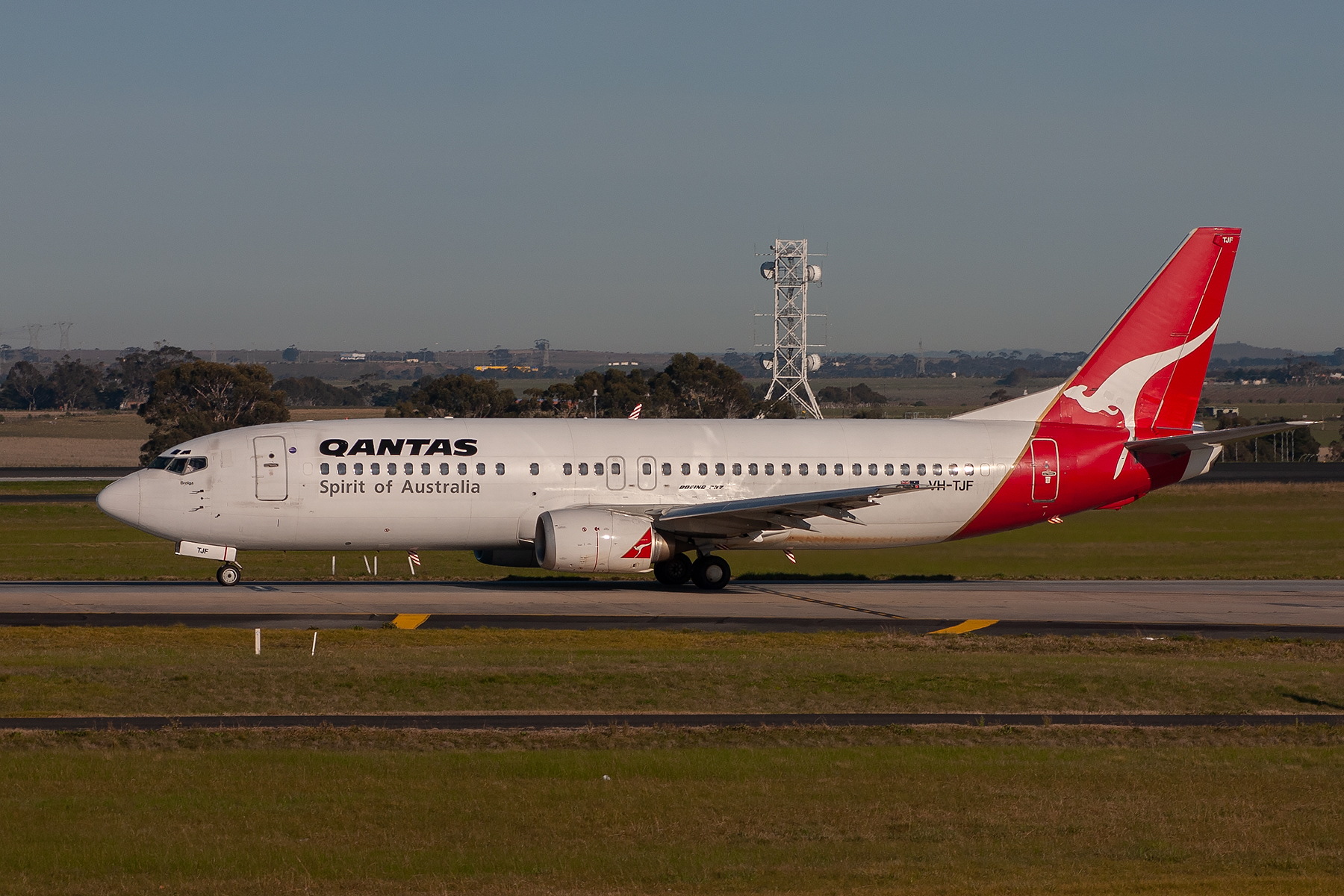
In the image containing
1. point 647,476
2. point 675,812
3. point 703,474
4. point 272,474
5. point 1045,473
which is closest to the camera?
point 675,812

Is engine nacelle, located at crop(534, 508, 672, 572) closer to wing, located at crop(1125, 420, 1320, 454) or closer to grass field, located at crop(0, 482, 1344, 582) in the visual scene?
grass field, located at crop(0, 482, 1344, 582)

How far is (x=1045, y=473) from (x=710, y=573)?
34.0ft

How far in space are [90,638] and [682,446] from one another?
16.9 metres

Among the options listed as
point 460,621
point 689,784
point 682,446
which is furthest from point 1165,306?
point 689,784

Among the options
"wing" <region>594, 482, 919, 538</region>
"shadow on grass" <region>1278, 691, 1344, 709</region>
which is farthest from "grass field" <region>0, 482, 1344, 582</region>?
"shadow on grass" <region>1278, 691, 1344, 709</region>

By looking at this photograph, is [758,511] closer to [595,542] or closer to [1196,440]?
[595,542]

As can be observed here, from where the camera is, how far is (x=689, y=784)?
16938mm

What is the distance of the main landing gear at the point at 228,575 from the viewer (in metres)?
38.0

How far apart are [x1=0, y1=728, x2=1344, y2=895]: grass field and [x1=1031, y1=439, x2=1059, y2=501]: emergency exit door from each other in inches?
835

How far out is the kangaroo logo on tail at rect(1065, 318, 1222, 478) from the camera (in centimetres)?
4241

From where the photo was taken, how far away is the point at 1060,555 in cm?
4438

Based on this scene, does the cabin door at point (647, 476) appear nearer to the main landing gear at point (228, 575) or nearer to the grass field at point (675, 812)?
the main landing gear at point (228, 575)

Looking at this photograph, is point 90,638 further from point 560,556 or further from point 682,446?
point 682,446

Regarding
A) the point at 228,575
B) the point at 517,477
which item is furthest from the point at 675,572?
the point at 228,575
